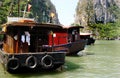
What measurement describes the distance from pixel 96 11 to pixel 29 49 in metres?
153

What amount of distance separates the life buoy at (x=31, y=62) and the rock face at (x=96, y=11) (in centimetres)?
13379

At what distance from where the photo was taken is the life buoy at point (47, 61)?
15438 mm

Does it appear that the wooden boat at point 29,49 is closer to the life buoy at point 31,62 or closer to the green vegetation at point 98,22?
the life buoy at point 31,62

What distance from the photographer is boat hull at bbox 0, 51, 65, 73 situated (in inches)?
583

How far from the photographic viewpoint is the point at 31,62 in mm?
15180

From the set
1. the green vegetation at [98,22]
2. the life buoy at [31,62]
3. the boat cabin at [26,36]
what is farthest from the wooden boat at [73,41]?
the green vegetation at [98,22]

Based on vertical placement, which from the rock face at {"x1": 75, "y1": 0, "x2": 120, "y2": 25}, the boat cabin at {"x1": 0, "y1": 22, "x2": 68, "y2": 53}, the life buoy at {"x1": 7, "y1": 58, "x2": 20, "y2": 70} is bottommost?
the life buoy at {"x1": 7, "y1": 58, "x2": 20, "y2": 70}

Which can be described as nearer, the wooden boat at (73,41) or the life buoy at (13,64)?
the life buoy at (13,64)

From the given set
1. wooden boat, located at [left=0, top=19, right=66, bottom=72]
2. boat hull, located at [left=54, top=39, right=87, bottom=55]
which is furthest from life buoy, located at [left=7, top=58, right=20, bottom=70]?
boat hull, located at [left=54, top=39, right=87, bottom=55]

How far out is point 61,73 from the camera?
15.8m

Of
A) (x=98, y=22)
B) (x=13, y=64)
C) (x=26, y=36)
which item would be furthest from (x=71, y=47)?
(x=98, y=22)

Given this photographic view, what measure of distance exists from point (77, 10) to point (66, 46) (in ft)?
499

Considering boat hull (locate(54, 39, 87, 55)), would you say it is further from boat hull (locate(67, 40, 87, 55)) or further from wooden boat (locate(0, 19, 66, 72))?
wooden boat (locate(0, 19, 66, 72))

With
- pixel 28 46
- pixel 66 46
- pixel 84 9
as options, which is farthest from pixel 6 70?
pixel 84 9
